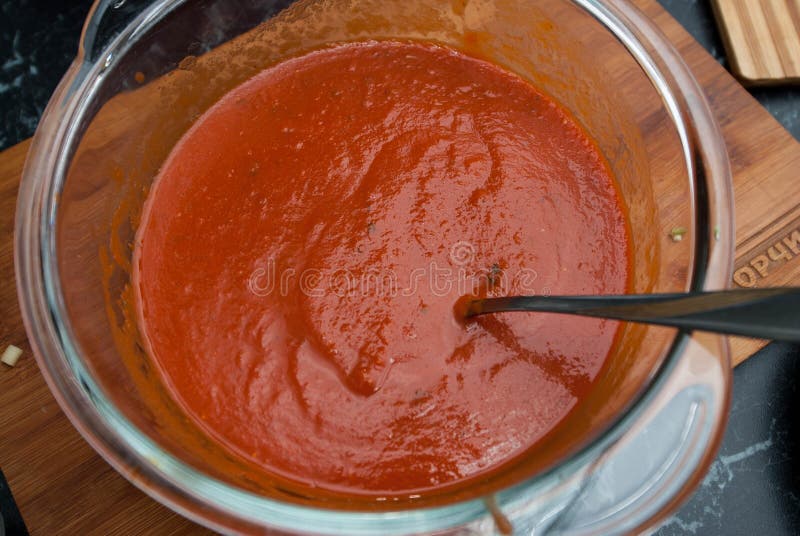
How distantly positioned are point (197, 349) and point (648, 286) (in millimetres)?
990

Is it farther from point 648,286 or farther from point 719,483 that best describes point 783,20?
point 719,483

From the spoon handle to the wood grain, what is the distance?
103cm

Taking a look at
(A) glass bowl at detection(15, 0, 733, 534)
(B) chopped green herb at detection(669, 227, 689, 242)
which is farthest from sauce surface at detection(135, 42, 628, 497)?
(B) chopped green herb at detection(669, 227, 689, 242)

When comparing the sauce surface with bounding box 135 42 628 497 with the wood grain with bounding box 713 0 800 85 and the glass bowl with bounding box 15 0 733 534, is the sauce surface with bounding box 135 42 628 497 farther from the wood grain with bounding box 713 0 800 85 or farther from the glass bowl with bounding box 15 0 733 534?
the wood grain with bounding box 713 0 800 85

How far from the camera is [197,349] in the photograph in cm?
149

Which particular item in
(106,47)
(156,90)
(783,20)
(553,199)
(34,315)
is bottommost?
(783,20)

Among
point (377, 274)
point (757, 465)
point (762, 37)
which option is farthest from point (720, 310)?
point (762, 37)

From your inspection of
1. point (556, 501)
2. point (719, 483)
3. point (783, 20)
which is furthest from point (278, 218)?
point (783, 20)

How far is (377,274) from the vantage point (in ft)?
4.83

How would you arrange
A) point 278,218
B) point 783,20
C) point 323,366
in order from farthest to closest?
point 783,20, point 278,218, point 323,366

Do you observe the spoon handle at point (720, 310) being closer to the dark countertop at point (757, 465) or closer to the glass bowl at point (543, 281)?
the glass bowl at point (543, 281)

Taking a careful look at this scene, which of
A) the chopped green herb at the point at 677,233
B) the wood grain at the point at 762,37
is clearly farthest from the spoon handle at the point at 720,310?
the wood grain at the point at 762,37

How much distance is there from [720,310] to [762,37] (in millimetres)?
1216

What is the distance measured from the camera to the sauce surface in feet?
4.63
